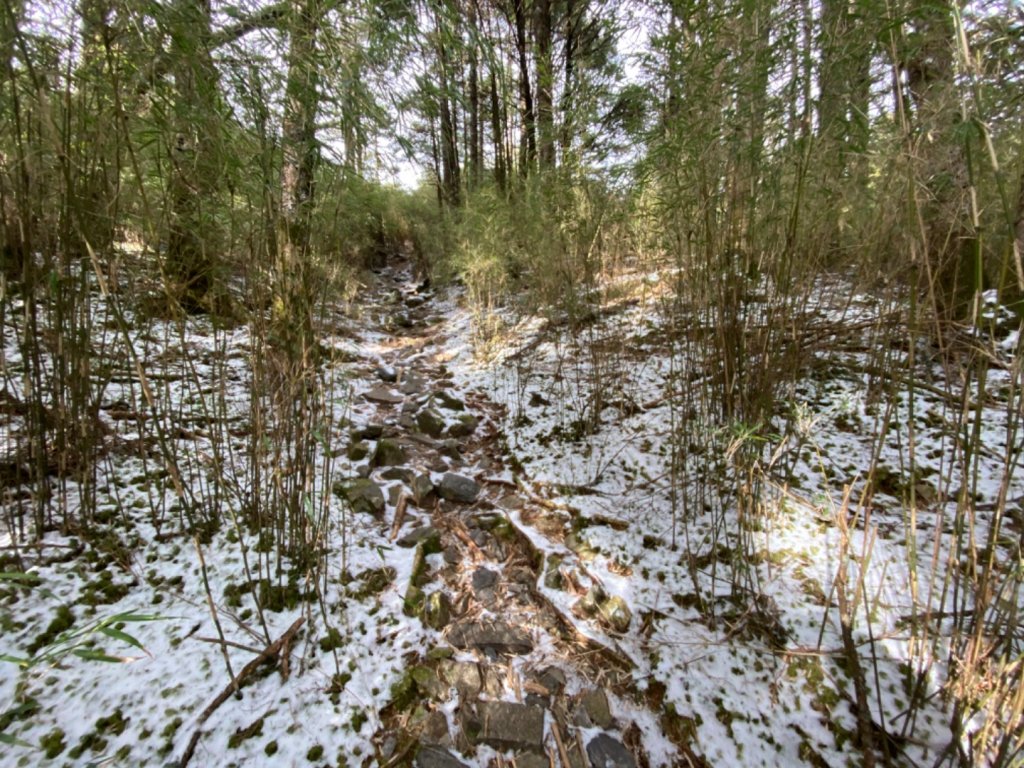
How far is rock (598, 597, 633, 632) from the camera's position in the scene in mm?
1386

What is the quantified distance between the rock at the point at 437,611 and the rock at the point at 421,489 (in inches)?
25.4

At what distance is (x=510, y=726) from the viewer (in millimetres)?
1102

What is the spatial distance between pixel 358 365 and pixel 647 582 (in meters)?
3.12

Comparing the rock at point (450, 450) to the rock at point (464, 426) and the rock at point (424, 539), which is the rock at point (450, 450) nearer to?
the rock at point (464, 426)

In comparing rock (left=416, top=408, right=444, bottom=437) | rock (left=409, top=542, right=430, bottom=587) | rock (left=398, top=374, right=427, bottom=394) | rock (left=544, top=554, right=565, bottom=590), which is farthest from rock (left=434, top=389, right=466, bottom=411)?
rock (left=544, top=554, right=565, bottom=590)

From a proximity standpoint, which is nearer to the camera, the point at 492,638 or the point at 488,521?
the point at 492,638

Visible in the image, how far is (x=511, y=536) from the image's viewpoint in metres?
1.85

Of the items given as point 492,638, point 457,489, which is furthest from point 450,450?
point 492,638

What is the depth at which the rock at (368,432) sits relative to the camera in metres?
2.61

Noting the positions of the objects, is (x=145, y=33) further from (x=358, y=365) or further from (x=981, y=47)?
(x=358, y=365)

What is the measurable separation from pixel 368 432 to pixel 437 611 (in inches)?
57.8

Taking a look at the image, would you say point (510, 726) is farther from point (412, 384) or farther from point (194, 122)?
point (412, 384)

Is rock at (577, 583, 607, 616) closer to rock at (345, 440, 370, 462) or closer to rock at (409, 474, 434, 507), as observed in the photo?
rock at (409, 474, 434, 507)

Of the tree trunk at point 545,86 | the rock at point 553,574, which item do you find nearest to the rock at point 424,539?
the rock at point 553,574
